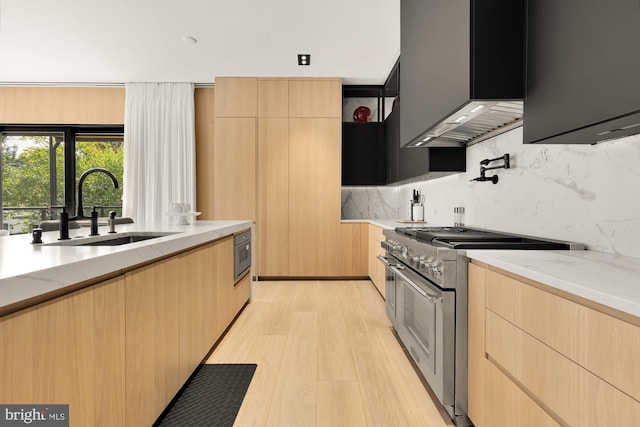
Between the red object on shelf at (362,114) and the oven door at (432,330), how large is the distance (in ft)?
11.1

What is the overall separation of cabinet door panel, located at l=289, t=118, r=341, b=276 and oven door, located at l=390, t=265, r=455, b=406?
2.60 meters

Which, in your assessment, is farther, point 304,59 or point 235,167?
point 235,167

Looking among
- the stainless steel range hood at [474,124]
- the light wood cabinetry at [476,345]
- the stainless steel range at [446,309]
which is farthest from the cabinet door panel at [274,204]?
the light wood cabinetry at [476,345]

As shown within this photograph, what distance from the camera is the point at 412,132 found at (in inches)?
98.4

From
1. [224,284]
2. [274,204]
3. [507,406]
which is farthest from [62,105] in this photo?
[507,406]

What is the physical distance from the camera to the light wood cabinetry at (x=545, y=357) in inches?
31.3

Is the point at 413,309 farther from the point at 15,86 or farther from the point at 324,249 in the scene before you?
the point at 15,86

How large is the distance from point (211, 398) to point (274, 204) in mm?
3219

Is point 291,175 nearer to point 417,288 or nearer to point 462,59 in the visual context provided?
point 417,288

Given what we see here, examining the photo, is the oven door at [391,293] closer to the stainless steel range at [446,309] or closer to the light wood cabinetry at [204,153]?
the stainless steel range at [446,309]

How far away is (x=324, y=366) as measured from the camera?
88.8 inches

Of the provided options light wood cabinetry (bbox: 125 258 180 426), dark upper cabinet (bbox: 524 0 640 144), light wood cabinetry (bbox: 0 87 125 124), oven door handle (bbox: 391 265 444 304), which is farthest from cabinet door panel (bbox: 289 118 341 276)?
dark upper cabinet (bbox: 524 0 640 144)

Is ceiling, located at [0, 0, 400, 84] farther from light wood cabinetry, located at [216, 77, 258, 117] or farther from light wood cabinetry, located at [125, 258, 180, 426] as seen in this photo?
light wood cabinetry, located at [125, 258, 180, 426]

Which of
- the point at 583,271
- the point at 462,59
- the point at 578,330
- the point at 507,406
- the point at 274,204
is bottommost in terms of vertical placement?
the point at 507,406
